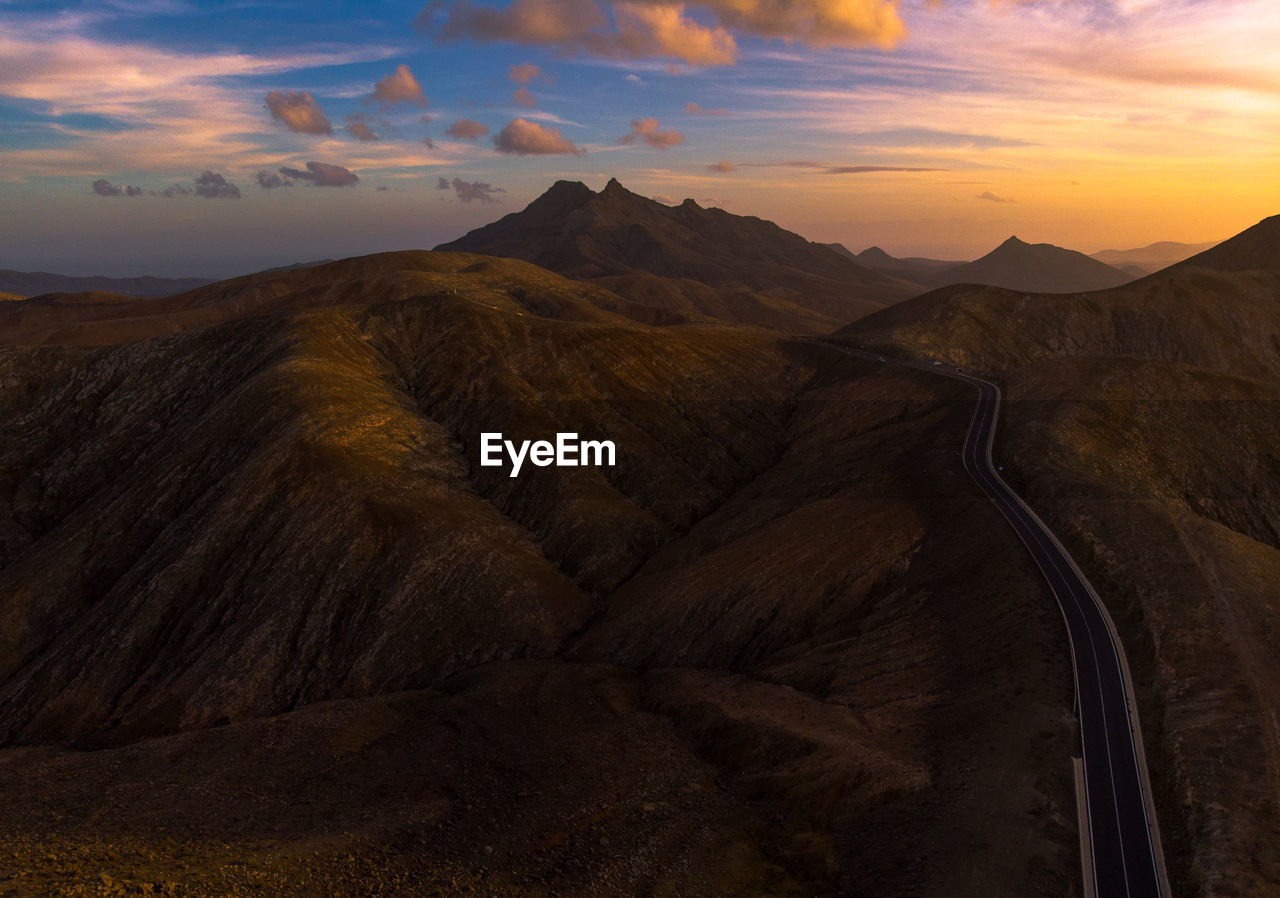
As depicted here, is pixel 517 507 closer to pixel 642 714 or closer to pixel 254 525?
pixel 254 525

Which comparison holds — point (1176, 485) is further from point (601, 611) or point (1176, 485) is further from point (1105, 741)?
point (601, 611)

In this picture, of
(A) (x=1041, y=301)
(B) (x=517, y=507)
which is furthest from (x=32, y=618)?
(A) (x=1041, y=301)

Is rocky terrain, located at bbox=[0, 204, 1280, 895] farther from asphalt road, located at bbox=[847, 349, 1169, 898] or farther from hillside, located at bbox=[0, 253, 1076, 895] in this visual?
asphalt road, located at bbox=[847, 349, 1169, 898]

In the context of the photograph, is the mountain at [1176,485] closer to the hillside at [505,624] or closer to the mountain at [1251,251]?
the hillside at [505,624]

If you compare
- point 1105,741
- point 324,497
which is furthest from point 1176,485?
point 324,497

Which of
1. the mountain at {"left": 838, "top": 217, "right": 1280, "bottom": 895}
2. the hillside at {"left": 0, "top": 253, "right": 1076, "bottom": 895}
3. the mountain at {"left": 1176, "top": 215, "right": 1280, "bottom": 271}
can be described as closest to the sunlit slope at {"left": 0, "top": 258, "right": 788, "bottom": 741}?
the hillside at {"left": 0, "top": 253, "right": 1076, "bottom": 895}
